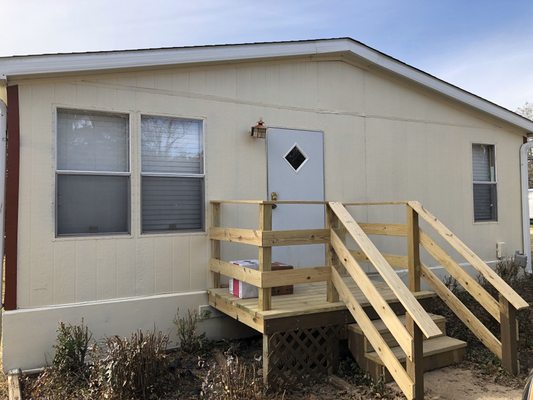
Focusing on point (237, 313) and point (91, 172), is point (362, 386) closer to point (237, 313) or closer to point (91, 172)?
point (237, 313)

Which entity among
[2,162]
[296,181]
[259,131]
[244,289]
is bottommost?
[244,289]

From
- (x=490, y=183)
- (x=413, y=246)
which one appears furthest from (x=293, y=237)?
(x=490, y=183)

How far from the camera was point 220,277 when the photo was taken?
4.82 meters

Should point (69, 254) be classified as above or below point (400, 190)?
below

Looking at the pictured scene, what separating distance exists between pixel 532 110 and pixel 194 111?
35343 mm

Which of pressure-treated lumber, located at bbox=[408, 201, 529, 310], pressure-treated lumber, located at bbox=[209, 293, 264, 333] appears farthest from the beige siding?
pressure-treated lumber, located at bbox=[408, 201, 529, 310]

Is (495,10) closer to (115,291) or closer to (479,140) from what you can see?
(479,140)

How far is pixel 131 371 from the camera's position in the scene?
126 inches

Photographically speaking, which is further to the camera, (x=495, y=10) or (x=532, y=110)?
(x=532, y=110)

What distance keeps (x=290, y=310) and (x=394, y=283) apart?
3.32ft

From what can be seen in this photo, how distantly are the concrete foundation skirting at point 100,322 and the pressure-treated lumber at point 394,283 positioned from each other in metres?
1.98

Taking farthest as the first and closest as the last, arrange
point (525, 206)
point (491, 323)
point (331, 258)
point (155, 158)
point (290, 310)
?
point (525, 206)
point (491, 323)
point (155, 158)
point (331, 258)
point (290, 310)

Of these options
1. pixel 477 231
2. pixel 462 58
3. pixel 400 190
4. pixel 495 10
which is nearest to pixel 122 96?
pixel 400 190

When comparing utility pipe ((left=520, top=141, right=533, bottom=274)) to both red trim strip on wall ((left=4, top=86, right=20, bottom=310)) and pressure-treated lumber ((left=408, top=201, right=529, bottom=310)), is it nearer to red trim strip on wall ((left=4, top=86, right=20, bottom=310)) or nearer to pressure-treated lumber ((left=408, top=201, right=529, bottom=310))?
pressure-treated lumber ((left=408, top=201, right=529, bottom=310))
